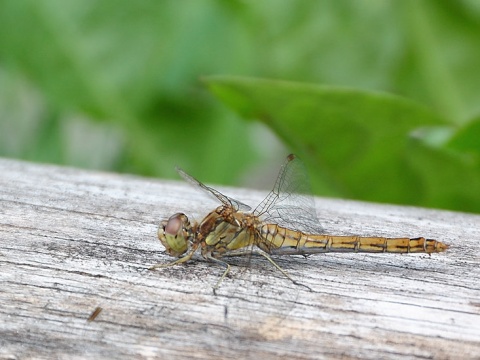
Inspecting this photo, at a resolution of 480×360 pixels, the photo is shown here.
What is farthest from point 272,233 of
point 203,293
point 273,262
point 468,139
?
point 468,139

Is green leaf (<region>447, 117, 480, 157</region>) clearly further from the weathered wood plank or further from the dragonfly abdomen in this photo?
the dragonfly abdomen

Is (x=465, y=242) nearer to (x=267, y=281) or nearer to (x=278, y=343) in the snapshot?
(x=267, y=281)

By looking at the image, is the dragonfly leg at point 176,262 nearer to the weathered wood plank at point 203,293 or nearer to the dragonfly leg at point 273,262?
the weathered wood plank at point 203,293

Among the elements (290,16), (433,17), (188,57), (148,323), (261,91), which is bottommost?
(148,323)

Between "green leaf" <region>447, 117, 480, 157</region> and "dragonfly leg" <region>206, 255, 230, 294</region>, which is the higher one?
"green leaf" <region>447, 117, 480, 157</region>

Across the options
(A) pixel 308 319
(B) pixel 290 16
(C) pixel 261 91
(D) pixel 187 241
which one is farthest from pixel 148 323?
(B) pixel 290 16

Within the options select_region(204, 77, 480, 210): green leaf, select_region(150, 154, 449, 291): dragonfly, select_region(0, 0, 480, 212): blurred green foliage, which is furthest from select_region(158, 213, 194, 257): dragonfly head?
select_region(0, 0, 480, 212): blurred green foliage

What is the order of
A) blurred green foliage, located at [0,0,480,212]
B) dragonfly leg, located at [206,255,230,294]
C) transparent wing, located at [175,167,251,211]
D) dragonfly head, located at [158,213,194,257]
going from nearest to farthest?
dragonfly leg, located at [206,255,230,294]
dragonfly head, located at [158,213,194,257]
transparent wing, located at [175,167,251,211]
blurred green foliage, located at [0,0,480,212]

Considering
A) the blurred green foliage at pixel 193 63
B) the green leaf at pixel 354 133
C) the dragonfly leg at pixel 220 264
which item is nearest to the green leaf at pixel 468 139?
the green leaf at pixel 354 133
